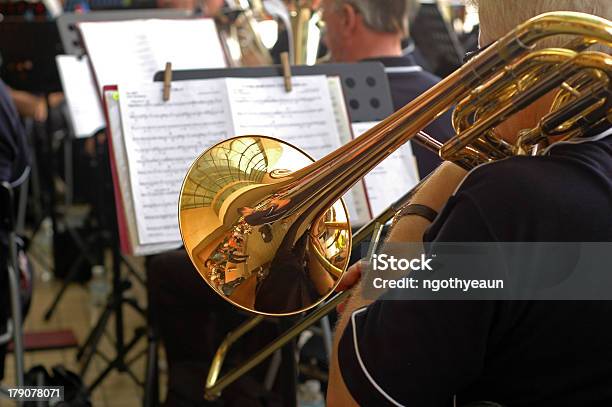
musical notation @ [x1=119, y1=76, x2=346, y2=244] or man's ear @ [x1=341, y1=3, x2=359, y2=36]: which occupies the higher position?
man's ear @ [x1=341, y1=3, x2=359, y2=36]

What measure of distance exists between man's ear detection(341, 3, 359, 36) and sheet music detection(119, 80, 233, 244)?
893mm

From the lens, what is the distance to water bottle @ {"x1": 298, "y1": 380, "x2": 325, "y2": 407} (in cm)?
270

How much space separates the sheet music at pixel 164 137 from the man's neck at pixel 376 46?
2.91 ft

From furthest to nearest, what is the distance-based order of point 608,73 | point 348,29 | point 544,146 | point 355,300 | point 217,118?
point 348,29 < point 217,118 < point 355,300 < point 544,146 < point 608,73

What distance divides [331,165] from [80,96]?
250cm

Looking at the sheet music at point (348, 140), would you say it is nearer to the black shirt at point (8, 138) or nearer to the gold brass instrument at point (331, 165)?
the gold brass instrument at point (331, 165)

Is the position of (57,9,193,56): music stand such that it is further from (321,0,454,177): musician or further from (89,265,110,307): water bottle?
(89,265,110,307): water bottle

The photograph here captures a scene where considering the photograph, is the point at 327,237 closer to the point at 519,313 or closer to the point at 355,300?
the point at 355,300

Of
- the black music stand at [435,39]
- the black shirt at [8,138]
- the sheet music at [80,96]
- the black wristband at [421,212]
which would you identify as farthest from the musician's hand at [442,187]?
the black music stand at [435,39]

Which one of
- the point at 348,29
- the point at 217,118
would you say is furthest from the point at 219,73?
the point at 348,29

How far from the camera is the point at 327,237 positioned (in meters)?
1.44

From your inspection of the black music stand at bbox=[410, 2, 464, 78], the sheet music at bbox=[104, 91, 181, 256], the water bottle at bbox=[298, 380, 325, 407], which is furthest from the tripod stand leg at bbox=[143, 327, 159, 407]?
the black music stand at bbox=[410, 2, 464, 78]

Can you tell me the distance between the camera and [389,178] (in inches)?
85.0

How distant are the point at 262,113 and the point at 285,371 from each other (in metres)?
0.58
